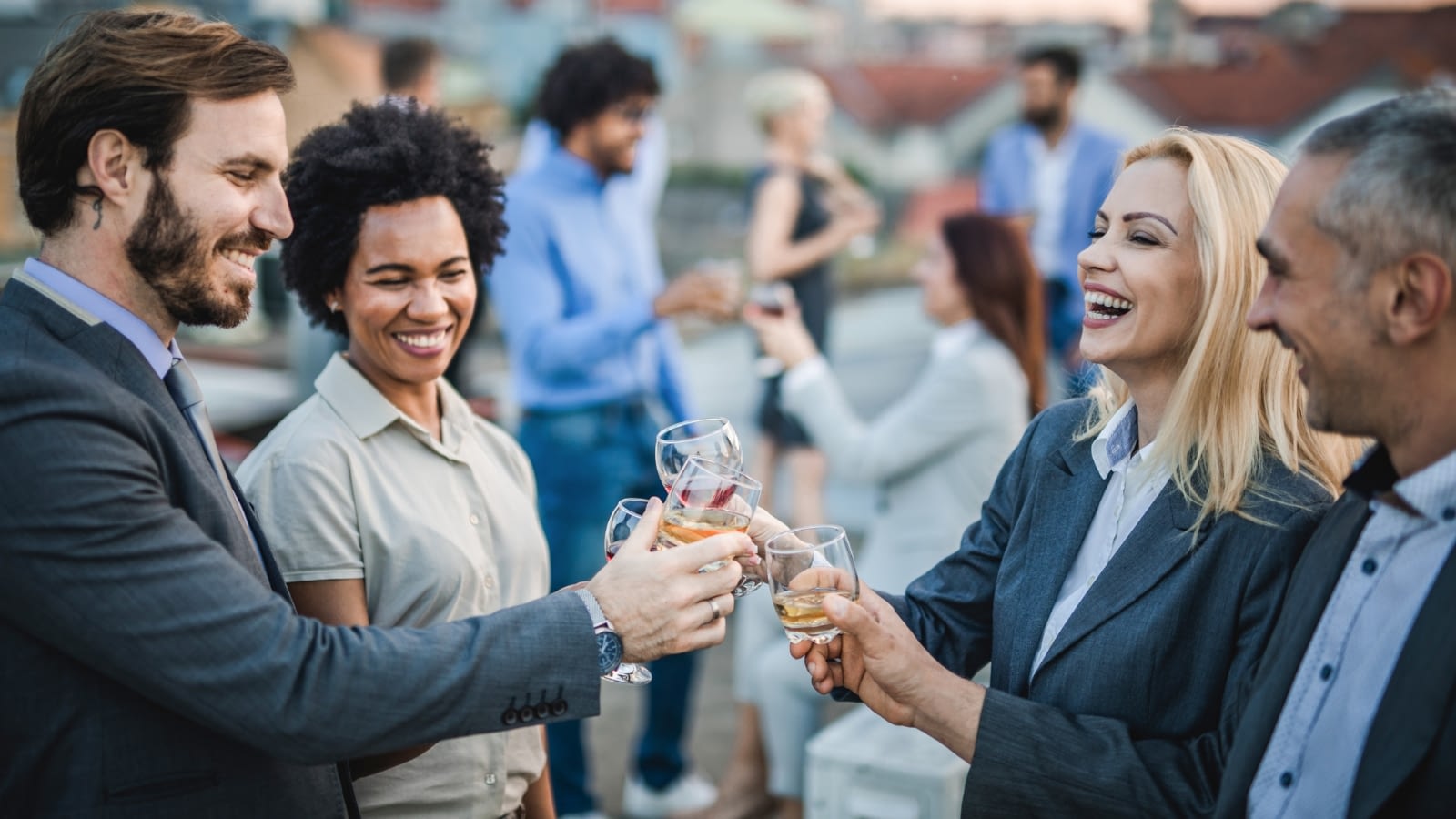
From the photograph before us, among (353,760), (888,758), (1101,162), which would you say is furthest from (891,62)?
(353,760)

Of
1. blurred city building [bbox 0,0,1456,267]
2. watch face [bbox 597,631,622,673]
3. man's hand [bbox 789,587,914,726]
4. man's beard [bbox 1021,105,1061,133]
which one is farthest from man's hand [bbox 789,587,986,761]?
blurred city building [bbox 0,0,1456,267]

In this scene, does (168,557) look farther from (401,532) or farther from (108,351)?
(401,532)

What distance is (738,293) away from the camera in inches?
182

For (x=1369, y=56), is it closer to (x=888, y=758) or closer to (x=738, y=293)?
(x=738, y=293)

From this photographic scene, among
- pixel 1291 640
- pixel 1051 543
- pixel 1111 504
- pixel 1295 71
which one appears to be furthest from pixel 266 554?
pixel 1295 71

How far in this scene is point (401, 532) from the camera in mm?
2357

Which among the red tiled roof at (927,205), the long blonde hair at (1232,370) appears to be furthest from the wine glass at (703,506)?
the red tiled roof at (927,205)

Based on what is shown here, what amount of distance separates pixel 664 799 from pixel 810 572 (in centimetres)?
265

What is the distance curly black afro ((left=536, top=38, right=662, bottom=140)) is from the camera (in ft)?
15.2

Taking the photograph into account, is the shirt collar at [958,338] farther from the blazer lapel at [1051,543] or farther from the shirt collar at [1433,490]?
the shirt collar at [1433,490]

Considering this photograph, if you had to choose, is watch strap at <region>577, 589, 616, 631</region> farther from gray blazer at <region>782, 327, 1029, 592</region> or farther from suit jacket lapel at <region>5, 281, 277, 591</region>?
gray blazer at <region>782, 327, 1029, 592</region>

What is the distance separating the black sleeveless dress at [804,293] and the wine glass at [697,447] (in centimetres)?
397

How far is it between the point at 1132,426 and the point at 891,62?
720 centimetres

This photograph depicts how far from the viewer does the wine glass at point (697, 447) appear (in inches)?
92.9
